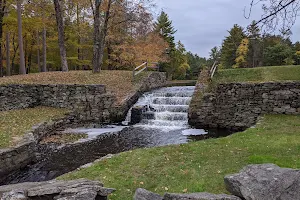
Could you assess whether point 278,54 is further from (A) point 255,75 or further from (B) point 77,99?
(B) point 77,99

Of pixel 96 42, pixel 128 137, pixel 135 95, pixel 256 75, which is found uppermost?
pixel 96 42

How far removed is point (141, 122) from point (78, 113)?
3.26 meters

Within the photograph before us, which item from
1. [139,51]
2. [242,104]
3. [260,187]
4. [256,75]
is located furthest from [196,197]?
[139,51]

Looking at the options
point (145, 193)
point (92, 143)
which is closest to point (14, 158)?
point (92, 143)

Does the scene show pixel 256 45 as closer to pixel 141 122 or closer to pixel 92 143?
pixel 141 122

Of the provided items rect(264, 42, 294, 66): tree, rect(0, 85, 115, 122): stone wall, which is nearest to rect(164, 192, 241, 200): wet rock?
rect(0, 85, 115, 122): stone wall

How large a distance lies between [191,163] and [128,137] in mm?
5079

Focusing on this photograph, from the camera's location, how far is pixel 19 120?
10.5 meters

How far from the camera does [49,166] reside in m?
7.50

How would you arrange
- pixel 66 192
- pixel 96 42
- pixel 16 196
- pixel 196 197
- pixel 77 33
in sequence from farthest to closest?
1. pixel 77 33
2. pixel 96 42
3. pixel 16 196
4. pixel 66 192
5. pixel 196 197

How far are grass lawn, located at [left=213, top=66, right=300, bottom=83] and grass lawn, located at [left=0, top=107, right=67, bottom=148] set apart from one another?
9344 millimetres

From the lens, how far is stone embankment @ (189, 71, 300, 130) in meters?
10.9

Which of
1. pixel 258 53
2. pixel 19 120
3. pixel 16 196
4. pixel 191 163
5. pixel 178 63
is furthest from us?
pixel 178 63

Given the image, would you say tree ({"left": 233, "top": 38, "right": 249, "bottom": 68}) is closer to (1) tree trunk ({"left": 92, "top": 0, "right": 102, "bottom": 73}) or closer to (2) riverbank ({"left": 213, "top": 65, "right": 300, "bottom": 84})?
(2) riverbank ({"left": 213, "top": 65, "right": 300, "bottom": 84})
